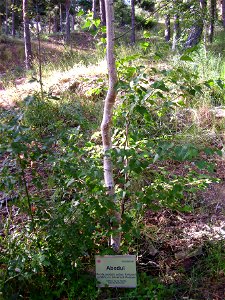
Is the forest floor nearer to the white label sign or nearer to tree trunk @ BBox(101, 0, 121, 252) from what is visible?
the white label sign

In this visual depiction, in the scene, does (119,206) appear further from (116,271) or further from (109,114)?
(109,114)

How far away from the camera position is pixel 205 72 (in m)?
5.02

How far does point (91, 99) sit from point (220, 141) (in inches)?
88.6

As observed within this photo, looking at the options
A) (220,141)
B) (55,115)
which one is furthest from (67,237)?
(55,115)

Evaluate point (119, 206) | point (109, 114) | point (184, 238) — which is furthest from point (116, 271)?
point (109, 114)

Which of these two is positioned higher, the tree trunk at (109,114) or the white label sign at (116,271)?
the tree trunk at (109,114)

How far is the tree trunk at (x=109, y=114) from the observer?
5.71 feet

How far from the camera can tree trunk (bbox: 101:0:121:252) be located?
1.74 metres

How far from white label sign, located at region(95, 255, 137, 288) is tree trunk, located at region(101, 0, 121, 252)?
0.44ft

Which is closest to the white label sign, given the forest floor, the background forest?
the background forest

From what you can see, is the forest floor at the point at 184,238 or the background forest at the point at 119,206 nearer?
the background forest at the point at 119,206

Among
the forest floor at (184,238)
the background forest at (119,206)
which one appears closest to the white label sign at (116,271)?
the background forest at (119,206)

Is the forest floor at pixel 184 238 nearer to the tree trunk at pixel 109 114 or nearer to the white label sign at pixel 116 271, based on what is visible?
the white label sign at pixel 116 271

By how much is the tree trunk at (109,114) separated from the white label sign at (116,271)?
0.44ft
